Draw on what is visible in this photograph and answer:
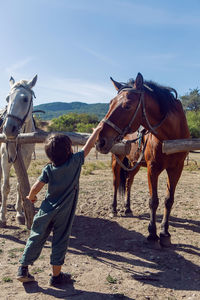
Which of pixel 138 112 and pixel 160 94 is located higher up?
pixel 160 94

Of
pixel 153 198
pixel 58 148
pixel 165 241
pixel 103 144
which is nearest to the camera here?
pixel 58 148

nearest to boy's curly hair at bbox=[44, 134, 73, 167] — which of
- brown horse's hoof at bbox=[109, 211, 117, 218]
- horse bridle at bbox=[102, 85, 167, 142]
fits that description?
horse bridle at bbox=[102, 85, 167, 142]

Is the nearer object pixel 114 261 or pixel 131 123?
pixel 131 123

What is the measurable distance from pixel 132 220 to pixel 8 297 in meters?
3.20

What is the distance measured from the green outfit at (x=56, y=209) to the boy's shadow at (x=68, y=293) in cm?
32

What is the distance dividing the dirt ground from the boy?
1.07ft

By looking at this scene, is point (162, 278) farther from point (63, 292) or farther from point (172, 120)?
point (172, 120)

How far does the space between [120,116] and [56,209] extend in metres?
1.48

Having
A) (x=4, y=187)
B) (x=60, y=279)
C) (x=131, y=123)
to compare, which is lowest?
(x=60, y=279)

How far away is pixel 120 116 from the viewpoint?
329cm

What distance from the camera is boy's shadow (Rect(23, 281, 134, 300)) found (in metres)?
2.56

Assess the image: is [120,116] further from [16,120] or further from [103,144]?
[16,120]

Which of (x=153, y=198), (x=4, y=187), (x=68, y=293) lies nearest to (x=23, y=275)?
(x=68, y=293)

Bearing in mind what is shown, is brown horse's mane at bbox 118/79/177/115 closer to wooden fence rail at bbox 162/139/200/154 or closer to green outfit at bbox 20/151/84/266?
wooden fence rail at bbox 162/139/200/154
